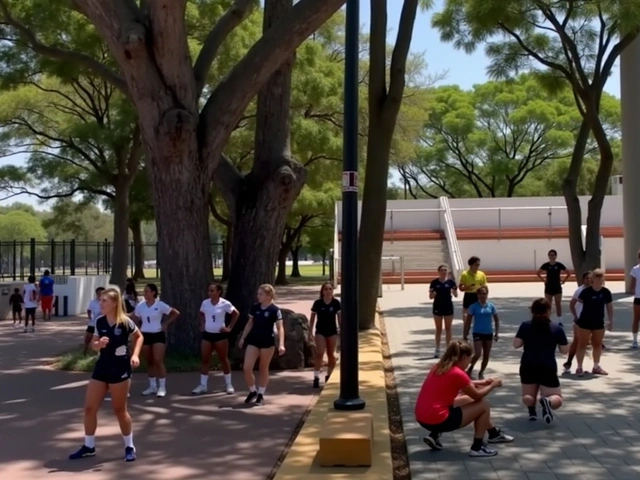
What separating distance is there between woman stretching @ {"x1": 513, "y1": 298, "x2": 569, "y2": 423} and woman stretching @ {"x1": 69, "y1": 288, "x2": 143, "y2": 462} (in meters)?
4.04

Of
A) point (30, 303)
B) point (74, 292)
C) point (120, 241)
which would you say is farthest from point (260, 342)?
point (120, 241)

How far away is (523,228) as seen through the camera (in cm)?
3972

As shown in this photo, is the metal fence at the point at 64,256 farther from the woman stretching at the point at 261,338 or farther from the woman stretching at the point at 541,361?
the woman stretching at the point at 541,361

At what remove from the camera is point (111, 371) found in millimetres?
7562

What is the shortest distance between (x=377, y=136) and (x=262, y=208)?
11.5 feet

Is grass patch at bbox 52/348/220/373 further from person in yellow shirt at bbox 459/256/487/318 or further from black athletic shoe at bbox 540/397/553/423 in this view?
black athletic shoe at bbox 540/397/553/423

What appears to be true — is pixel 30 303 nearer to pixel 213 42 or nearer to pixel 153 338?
pixel 213 42

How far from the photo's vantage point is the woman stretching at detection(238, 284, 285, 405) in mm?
10328

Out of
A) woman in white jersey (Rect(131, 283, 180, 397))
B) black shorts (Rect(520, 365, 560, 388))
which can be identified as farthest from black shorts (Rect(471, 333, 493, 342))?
woman in white jersey (Rect(131, 283, 180, 397))

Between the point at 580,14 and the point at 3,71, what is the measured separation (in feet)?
55.0

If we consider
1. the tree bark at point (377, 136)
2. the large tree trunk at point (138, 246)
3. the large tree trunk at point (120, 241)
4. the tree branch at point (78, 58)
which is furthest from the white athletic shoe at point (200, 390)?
the large tree trunk at point (138, 246)

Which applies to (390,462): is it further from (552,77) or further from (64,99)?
(64,99)

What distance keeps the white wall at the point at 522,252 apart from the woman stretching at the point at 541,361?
94.2ft

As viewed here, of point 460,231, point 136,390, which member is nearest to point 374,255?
point 136,390
